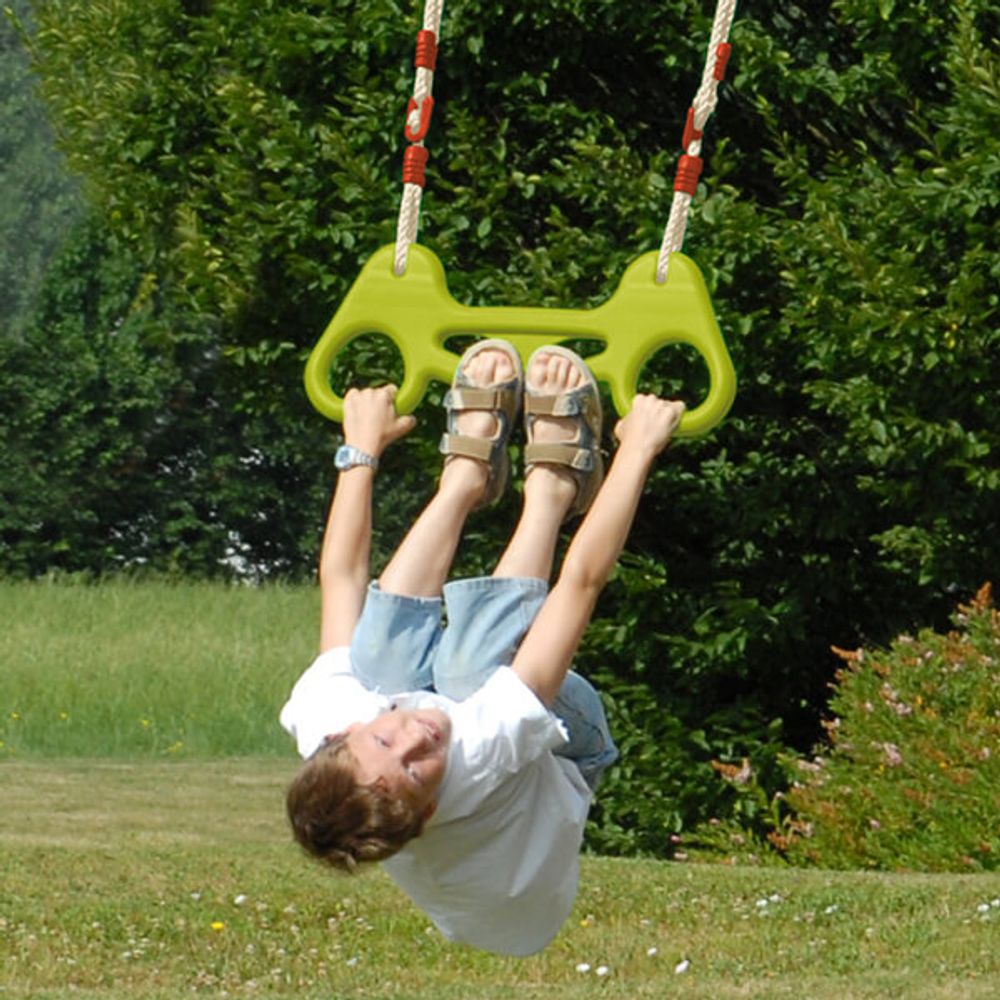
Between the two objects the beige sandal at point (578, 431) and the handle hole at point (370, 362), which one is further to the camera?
the handle hole at point (370, 362)

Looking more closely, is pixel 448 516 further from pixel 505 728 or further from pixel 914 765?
pixel 914 765

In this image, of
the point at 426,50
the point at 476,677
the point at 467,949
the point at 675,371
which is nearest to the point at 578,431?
the point at 476,677

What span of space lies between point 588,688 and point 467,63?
472 cm

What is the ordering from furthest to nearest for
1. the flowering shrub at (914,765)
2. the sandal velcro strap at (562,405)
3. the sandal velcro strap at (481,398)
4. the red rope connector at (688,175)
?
the flowering shrub at (914,765), the red rope connector at (688,175), the sandal velcro strap at (481,398), the sandal velcro strap at (562,405)

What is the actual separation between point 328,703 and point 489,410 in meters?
0.76

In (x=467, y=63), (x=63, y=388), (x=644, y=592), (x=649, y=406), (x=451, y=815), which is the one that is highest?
(x=467, y=63)

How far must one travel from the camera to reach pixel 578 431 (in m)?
4.27

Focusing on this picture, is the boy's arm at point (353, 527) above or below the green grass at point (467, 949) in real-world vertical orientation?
above

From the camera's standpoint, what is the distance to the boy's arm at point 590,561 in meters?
3.79

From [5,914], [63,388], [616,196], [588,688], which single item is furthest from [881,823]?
[63,388]

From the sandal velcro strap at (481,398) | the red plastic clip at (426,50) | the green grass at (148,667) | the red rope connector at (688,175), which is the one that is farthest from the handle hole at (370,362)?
the green grass at (148,667)

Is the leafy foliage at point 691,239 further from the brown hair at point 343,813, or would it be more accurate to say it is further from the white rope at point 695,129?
the brown hair at point 343,813

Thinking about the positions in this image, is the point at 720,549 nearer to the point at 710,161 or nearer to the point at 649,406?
the point at 710,161

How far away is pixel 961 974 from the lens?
6.32m
